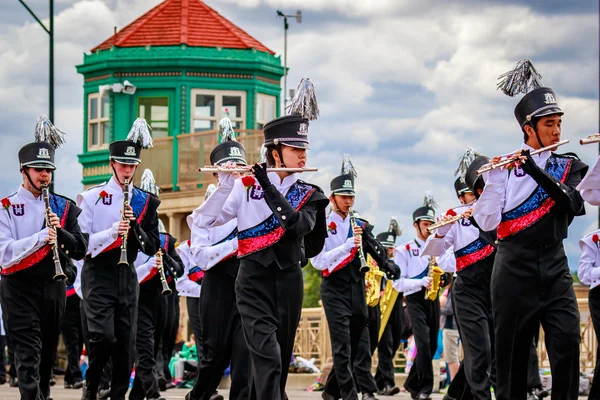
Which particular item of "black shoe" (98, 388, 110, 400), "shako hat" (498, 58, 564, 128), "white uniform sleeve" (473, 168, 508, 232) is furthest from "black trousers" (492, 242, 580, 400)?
"black shoe" (98, 388, 110, 400)

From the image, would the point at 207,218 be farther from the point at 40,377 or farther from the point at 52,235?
the point at 40,377

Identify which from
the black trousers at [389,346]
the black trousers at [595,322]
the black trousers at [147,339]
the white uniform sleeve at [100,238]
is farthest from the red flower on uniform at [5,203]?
the black trousers at [389,346]

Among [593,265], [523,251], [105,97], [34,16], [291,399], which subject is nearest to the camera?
[523,251]

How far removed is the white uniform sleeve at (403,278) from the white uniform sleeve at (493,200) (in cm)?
841

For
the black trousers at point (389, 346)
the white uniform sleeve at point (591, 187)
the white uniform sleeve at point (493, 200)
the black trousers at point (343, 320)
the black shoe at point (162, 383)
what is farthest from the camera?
the black trousers at point (389, 346)

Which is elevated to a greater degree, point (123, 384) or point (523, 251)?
point (523, 251)

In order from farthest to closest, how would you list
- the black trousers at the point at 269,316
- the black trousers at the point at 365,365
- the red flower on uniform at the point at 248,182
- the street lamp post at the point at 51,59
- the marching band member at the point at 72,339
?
the street lamp post at the point at 51,59
the marching band member at the point at 72,339
the black trousers at the point at 365,365
the red flower on uniform at the point at 248,182
the black trousers at the point at 269,316

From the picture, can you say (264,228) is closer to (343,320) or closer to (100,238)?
(100,238)

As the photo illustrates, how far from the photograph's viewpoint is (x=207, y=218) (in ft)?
38.0

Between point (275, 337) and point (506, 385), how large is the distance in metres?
1.76

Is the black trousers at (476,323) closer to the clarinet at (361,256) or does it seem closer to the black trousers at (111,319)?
the clarinet at (361,256)

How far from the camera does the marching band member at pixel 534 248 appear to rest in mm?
10180

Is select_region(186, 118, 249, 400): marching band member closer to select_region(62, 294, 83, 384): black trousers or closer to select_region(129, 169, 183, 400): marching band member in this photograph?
select_region(129, 169, 183, 400): marching band member

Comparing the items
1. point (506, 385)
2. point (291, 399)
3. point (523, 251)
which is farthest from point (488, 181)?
point (291, 399)
